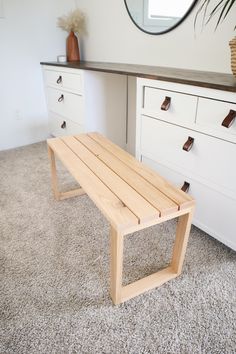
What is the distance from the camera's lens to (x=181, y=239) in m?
1.05

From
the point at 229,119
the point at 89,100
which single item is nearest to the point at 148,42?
the point at 89,100

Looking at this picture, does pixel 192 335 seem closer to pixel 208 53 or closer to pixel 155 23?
pixel 208 53

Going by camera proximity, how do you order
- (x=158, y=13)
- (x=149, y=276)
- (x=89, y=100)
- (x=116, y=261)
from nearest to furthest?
(x=116, y=261) < (x=149, y=276) < (x=158, y=13) < (x=89, y=100)

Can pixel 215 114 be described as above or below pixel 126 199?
above

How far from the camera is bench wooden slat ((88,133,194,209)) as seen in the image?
3.08ft

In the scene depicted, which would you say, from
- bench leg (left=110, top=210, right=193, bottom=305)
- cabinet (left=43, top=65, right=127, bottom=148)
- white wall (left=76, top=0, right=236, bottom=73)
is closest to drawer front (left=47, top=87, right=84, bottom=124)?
cabinet (left=43, top=65, right=127, bottom=148)

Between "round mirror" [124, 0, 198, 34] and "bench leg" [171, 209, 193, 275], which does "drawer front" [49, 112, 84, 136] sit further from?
"bench leg" [171, 209, 193, 275]

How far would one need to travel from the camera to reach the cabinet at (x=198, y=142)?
108cm

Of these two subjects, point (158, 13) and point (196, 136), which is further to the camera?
point (158, 13)

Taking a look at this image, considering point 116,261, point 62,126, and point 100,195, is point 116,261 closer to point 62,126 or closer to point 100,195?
point 100,195

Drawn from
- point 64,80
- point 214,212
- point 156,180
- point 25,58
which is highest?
point 25,58

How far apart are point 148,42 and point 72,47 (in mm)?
970

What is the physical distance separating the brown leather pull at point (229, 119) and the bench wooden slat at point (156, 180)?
33 centimetres

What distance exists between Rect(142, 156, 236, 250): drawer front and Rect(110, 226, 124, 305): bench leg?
59 cm
